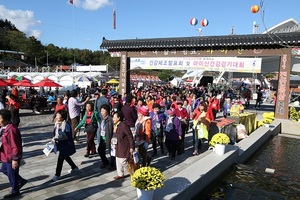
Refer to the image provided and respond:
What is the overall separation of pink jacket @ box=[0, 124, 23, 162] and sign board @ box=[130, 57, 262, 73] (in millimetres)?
12543

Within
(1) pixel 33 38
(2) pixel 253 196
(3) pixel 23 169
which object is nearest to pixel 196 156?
(2) pixel 253 196

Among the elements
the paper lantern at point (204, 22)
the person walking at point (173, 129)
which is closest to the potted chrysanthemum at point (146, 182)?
the person walking at point (173, 129)

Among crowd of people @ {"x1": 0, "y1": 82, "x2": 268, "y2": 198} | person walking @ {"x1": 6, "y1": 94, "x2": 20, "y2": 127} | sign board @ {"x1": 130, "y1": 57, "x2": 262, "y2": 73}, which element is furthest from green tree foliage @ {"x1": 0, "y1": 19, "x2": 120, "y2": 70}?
crowd of people @ {"x1": 0, "y1": 82, "x2": 268, "y2": 198}

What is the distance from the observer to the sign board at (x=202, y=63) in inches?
567

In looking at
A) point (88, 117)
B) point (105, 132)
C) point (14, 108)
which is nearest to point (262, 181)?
point (105, 132)

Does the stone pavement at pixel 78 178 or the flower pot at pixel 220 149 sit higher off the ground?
the flower pot at pixel 220 149

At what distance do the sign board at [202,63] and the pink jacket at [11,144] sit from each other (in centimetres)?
1254

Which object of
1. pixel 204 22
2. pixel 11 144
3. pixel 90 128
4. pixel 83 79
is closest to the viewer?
pixel 11 144

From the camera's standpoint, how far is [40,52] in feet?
257

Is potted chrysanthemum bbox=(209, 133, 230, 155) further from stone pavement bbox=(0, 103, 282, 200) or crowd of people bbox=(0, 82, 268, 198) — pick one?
crowd of people bbox=(0, 82, 268, 198)

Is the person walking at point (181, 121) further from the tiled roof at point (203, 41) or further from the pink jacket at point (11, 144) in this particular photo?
the tiled roof at point (203, 41)

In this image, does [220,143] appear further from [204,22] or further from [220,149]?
[204,22]

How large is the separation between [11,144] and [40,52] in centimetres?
8092

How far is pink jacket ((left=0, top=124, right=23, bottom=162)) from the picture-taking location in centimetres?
454
